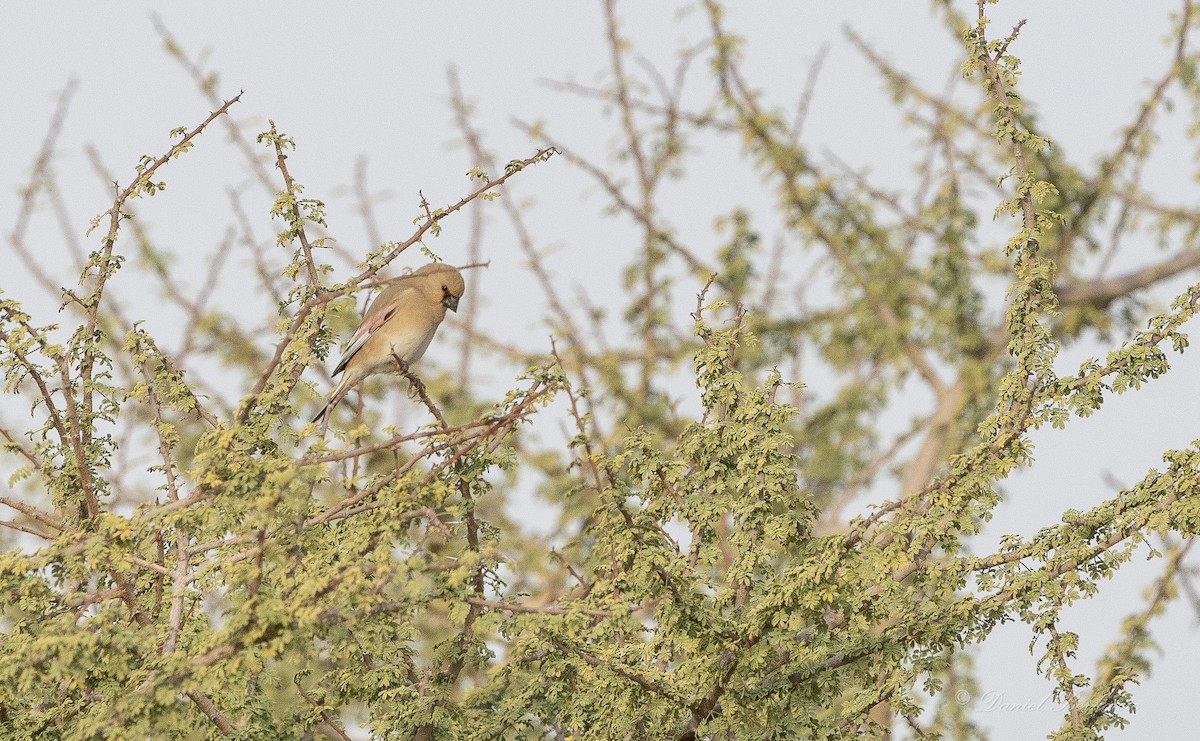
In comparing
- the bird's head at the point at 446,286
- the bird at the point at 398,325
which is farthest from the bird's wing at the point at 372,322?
the bird's head at the point at 446,286

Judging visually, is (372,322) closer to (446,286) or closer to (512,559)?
(446,286)

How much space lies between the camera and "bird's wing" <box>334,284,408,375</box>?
639cm

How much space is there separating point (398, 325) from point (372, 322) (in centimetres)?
12

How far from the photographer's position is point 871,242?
10.1 meters

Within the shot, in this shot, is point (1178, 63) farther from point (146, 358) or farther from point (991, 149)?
point (146, 358)

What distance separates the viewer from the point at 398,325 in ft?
21.5

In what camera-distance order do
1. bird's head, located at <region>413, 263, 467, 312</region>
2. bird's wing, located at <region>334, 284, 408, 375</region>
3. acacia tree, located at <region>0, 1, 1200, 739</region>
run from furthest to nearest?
1. bird's head, located at <region>413, 263, 467, 312</region>
2. bird's wing, located at <region>334, 284, 408, 375</region>
3. acacia tree, located at <region>0, 1, 1200, 739</region>

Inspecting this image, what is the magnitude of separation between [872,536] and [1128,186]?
255 inches

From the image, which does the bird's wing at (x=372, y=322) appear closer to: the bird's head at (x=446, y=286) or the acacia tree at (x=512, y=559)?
the bird's head at (x=446, y=286)

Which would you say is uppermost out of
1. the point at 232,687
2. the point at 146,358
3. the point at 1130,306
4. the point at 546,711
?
the point at 1130,306

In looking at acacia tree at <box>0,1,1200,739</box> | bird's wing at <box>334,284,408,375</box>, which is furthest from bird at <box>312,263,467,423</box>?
acacia tree at <box>0,1,1200,739</box>

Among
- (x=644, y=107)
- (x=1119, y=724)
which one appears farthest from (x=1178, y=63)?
(x=1119, y=724)

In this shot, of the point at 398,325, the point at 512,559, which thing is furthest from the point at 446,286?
the point at 512,559

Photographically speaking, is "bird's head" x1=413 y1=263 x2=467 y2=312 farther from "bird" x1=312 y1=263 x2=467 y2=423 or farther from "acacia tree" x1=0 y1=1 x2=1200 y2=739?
"acacia tree" x1=0 y1=1 x2=1200 y2=739
